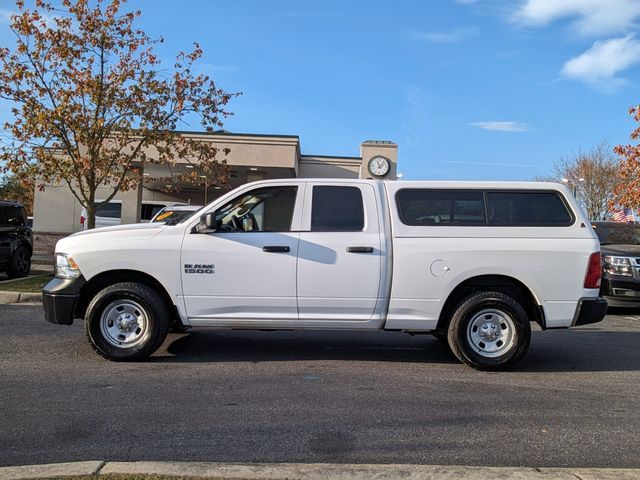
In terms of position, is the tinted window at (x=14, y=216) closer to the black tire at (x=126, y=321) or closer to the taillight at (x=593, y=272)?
the black tire at (x=126, y=321)

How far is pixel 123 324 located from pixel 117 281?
1.59ft

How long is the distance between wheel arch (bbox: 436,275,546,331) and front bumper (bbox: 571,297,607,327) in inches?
14.4

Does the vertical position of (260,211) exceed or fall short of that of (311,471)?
it exceeds it

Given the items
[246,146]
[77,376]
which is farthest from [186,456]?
[246,146]

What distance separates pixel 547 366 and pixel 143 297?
466 cm

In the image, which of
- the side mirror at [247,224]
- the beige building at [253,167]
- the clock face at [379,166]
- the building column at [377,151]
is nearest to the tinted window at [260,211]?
the side mirror at [247,224]

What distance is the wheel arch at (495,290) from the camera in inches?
254

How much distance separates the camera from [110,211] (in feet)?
82.5

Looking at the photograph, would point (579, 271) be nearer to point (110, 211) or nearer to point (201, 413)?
point (201, 413)

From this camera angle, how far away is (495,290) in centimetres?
658

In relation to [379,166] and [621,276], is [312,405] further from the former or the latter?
[379,166]

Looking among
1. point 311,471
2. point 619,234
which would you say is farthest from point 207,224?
point 619,234

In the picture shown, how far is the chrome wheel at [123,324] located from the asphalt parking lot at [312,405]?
0.27m

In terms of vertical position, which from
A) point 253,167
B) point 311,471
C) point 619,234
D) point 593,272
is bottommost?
point 311,471
